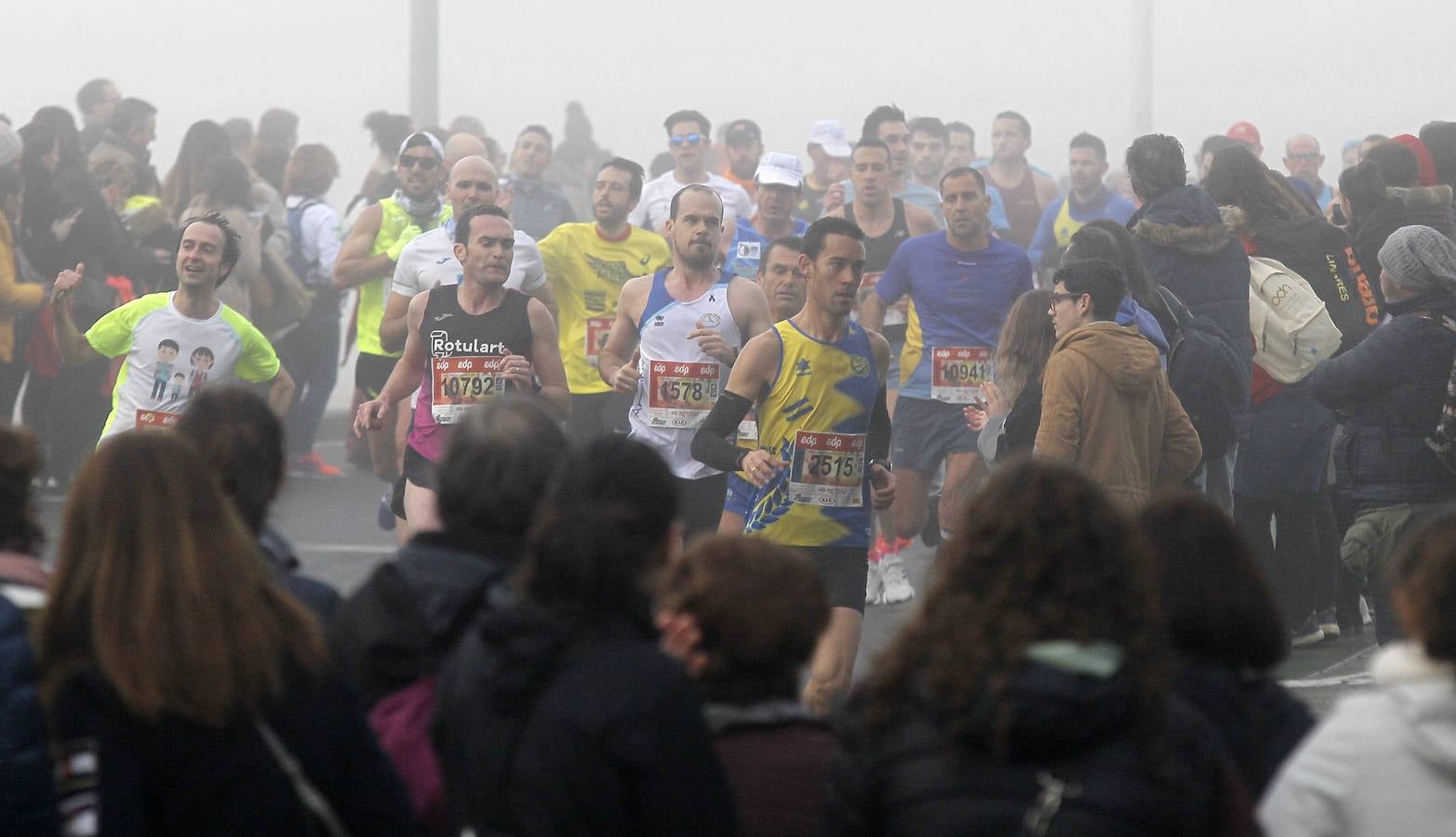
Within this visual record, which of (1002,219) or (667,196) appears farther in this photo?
(1002,219)

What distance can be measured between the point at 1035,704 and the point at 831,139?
11363 mm

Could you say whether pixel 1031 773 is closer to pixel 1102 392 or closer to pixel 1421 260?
pixel 1102 392

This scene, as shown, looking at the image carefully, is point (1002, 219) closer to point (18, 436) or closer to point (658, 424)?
point (658, 424)

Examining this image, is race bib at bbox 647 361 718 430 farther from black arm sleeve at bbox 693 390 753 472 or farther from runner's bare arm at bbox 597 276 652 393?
black arm sleeve at bbox 693 390 753 472

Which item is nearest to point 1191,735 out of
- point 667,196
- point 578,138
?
point 667,196

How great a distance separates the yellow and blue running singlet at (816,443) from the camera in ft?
20.2

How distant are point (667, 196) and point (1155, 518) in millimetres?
9070

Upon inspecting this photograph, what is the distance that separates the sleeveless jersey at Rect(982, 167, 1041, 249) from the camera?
14.4m

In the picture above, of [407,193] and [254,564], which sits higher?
[407,193]

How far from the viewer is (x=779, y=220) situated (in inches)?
401

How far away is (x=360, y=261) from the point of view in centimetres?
961

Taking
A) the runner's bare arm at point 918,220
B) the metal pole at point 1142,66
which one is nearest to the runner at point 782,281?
the runner's bare arm at point 918,220

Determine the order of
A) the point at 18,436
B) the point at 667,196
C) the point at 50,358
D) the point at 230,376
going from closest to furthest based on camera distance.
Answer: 1. the point at 18,436
2. the point at 230,376
3. the point at 50,358
4. the point at 667,196

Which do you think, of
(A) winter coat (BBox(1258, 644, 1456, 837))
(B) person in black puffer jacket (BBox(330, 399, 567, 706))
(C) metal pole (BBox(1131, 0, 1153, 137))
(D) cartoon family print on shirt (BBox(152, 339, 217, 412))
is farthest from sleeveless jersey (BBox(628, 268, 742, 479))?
(C) metal pole (BBox(1131, 0, 1153, 137))
